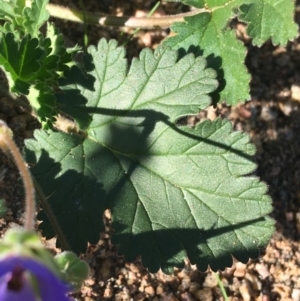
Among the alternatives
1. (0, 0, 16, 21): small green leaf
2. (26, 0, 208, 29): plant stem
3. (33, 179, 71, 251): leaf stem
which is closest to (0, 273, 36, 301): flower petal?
(33, 179, 71, 251): leaf stem

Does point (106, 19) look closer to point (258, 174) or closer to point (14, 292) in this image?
point (258, 174)

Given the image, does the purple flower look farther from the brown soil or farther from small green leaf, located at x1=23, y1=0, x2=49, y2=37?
small green leaf, located at x1=23, y1=0, x2=49, y2=37

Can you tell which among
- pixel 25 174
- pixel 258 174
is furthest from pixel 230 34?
pixel 25 174

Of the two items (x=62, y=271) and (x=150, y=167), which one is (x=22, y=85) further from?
(x=62, y=271)

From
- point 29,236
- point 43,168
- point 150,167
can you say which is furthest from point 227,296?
point 29,236

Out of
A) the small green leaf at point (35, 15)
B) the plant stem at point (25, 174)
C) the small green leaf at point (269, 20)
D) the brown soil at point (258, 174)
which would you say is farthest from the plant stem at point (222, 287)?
the small green leaf at point (35, 15)

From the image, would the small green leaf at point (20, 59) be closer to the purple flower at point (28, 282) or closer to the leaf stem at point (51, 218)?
the leaf stem at point (51, 218)

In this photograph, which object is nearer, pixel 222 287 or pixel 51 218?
pixel 51 218
